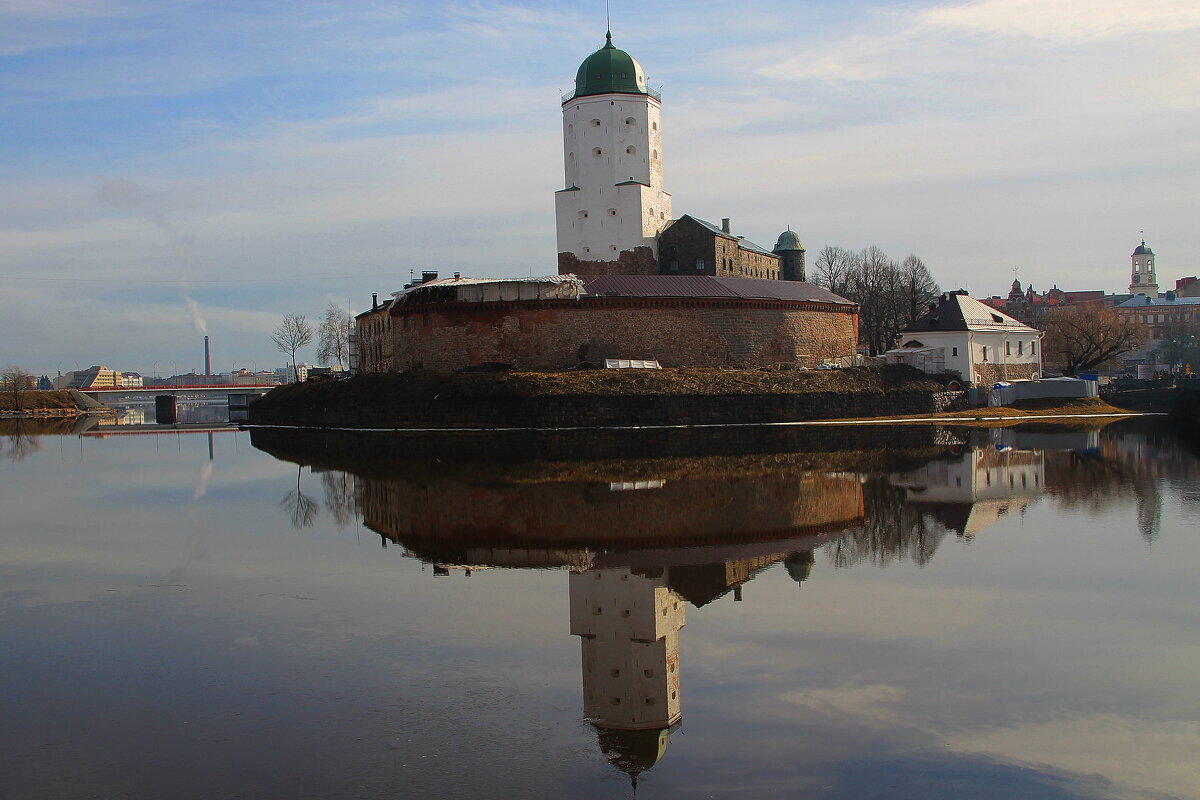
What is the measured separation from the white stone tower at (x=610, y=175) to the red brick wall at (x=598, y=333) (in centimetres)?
617

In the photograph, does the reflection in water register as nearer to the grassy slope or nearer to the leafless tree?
the leafless tree

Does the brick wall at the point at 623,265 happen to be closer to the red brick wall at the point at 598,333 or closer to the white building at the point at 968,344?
the red brick wall at the point at 598,333

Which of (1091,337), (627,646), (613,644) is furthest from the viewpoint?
(1091,337)

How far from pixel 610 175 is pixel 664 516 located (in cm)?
3745

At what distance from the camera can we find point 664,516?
668 inches

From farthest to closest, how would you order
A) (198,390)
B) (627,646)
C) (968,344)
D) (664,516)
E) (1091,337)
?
(198,390) < (1091,337) < (968,344) < (664,516) < (627,646)

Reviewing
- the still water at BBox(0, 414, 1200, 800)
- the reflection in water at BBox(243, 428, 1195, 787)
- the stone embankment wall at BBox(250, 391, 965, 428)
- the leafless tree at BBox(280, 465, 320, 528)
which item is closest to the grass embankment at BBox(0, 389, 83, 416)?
the stone embankment wall at BBox(250, 391, 965, 428)

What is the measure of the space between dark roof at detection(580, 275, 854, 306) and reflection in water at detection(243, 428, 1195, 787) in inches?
767

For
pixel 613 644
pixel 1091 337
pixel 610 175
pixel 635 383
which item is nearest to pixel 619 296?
pixel 635 383

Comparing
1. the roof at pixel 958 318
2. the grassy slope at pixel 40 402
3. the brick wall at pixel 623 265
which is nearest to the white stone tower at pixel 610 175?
the brick wall at pixel 623 265

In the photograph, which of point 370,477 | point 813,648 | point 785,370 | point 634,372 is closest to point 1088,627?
point 813,648

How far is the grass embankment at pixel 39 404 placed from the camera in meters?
90.0

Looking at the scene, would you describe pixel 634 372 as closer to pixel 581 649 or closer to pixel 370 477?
pixel 370 477

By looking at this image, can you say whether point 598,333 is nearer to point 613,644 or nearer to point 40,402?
point 613,644
